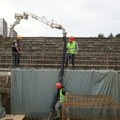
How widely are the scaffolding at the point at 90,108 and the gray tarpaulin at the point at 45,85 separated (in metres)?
0.41

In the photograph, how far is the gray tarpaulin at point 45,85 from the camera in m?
15.6

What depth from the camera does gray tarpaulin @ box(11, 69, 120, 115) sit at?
1562 cm

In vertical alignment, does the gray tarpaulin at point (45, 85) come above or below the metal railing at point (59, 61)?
below

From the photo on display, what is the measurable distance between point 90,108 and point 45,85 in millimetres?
2359

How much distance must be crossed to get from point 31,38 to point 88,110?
476 inches

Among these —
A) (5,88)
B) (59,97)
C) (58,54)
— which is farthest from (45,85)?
(58,54)

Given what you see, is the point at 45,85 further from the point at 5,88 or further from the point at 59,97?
the point at 5,88

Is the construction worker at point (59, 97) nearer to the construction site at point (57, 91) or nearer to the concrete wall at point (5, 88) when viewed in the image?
the construction site at point (57, 91)

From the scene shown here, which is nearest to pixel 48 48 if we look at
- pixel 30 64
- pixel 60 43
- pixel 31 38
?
pixel 60 43

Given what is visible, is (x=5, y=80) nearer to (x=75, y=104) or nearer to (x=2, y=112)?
(x=2, y=112)

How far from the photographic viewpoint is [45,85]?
52.1 feet

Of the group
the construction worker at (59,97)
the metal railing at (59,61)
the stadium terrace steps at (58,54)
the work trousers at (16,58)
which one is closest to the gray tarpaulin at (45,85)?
the construction worker at (59,97)

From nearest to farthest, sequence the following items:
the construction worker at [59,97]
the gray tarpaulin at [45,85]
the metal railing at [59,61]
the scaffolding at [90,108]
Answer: the scaffolding at [90,108]
the construction worker at [59,97]
the gray tarpaulin at [45,85]
the metal railing at [59,61]

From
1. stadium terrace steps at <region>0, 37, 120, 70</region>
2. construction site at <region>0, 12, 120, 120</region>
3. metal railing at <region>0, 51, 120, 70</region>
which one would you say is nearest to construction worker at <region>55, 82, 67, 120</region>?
construction site at <region>0, 12, 120, 120</region>
